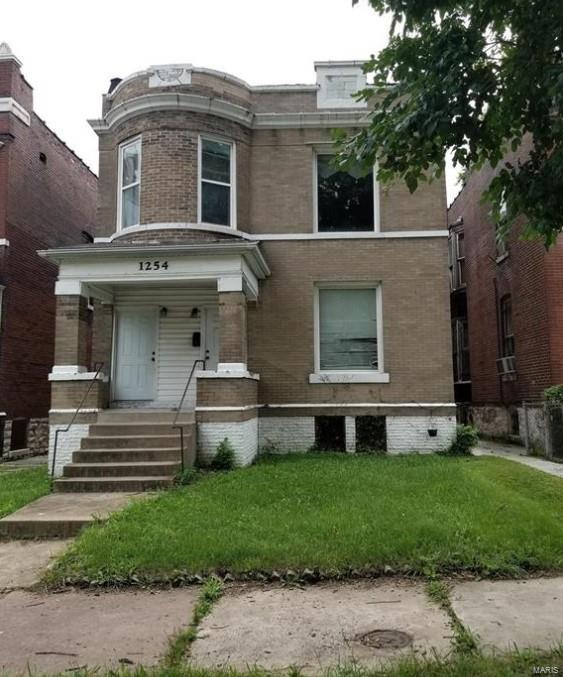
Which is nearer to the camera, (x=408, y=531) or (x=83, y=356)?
(x=408, y=531)

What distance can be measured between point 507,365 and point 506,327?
135cm

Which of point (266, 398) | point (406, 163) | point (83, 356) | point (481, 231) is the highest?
point (481, 231)

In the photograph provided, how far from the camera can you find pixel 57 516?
21.2ft

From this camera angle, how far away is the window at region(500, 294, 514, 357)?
51.7ft

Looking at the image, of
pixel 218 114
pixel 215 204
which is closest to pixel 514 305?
pixel 215 204

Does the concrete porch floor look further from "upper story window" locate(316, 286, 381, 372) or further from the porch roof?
"upper story window" locate(316, 286, 381, 372)

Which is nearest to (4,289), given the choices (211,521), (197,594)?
(211,521)

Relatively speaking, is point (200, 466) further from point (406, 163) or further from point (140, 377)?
point (406, 163)

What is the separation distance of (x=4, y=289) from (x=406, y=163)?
12.2m

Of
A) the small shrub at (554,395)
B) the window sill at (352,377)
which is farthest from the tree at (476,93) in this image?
the small shrub at (554,395)

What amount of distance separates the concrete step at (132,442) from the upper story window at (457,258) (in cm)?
1452

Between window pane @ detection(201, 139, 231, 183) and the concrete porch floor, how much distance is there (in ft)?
23.5

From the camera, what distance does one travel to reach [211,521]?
5883 mm

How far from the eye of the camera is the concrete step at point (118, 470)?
826 cm
